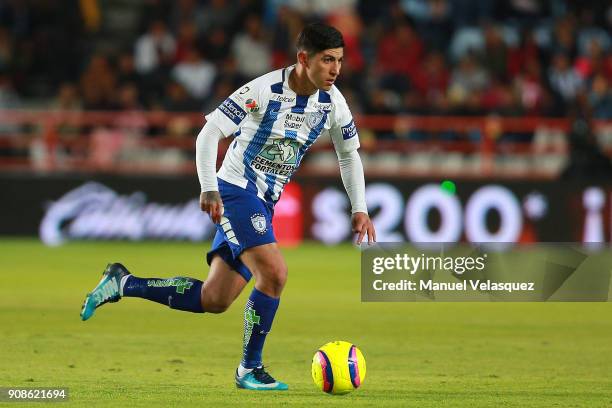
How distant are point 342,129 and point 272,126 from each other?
445 mm

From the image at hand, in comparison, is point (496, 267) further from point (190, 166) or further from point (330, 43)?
point (190, 166)

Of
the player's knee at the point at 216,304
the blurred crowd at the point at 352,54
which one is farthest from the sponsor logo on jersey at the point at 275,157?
the blurred crowd at the point at 352,54

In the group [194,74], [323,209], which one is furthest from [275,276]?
[194,74]

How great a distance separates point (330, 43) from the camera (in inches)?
284

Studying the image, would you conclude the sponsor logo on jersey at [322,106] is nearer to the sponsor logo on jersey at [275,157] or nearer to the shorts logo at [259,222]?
the sponsor logo on jersey at [275,157]

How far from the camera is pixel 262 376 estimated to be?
727 cm

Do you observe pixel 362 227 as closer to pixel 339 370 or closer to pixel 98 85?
pixel 339 370

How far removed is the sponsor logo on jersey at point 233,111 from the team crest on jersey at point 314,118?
15.7 inches

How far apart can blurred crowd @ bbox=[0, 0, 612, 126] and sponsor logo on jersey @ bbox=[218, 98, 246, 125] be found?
11112mm

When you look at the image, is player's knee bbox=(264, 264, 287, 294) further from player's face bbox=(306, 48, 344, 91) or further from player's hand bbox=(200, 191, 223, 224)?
player's face bbox=(306, 48, 344, 91)

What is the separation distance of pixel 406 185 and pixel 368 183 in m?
0.53

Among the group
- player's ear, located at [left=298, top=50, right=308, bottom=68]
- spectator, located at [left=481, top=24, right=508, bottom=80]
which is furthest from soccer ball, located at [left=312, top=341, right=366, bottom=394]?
spectator, located at [left=481, top=24, right=508, bottom=80]

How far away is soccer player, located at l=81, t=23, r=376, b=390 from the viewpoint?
7234 millimetres

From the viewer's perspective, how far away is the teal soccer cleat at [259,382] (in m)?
7.23
